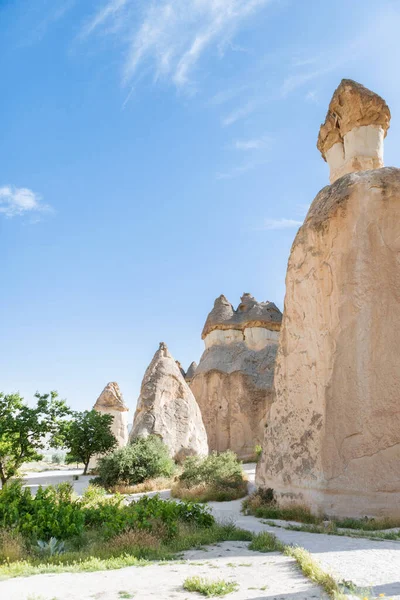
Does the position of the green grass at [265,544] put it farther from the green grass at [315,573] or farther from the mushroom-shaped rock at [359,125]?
the mushroom-shaped rock at [359,125]

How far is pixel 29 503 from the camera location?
21.5ft

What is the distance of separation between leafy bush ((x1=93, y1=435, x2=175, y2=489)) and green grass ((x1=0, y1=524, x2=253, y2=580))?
8059 mm

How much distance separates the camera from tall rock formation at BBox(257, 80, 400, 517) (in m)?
7.33

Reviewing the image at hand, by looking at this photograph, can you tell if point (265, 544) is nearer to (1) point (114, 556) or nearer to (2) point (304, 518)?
(1) point (114, 556)

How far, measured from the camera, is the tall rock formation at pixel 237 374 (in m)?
24.5

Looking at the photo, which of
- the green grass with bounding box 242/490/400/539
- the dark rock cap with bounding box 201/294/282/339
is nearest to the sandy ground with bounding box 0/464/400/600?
the green grass with bounding box 242/490/400/539

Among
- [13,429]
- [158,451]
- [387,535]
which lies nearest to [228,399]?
[158,451]

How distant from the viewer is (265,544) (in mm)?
5383

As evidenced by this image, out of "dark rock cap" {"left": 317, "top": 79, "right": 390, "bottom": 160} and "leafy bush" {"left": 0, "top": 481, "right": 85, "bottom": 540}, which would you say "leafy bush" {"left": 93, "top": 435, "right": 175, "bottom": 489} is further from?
"dark rock cap" {"left": 317, "top": 79, "right": 390, "bottom": 160}

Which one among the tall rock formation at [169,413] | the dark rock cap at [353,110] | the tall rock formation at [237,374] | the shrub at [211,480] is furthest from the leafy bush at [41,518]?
the tall rock formation at [237,374]

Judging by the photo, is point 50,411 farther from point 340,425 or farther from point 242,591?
point 242,591

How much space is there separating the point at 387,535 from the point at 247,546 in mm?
1798

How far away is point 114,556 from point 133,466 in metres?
9.10

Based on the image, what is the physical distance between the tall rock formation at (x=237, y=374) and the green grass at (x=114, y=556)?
17.7 meters
